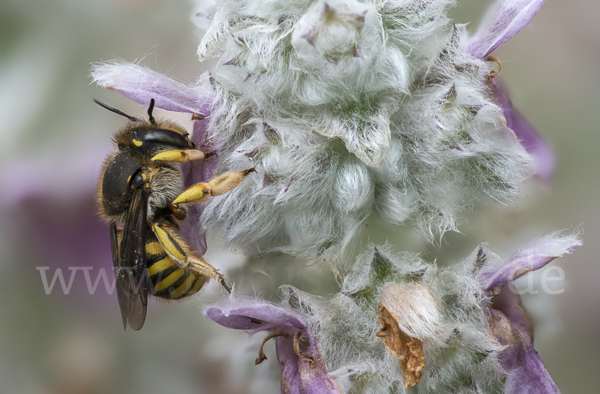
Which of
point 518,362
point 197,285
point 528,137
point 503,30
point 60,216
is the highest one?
point 503,30

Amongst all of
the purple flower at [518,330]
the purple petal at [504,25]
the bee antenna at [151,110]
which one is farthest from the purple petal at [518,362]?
the bee antenna at [151,110]

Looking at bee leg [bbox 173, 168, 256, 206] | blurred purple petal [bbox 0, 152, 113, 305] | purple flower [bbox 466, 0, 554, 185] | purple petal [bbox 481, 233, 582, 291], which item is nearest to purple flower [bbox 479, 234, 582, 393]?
purple petal [bbox 481, 233, 582, 291]

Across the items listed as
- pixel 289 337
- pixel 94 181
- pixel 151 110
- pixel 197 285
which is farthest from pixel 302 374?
pixel 94 181

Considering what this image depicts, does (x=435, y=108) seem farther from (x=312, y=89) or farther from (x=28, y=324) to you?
(x=28, y=324)

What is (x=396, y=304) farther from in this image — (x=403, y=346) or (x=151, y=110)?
(x=151, y=110)

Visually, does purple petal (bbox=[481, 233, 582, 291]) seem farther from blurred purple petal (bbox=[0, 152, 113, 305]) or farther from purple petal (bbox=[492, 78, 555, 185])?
blurred purple petal (bbox=[0, 152, 113, 305])

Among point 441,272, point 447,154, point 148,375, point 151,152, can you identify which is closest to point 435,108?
point 447,154
